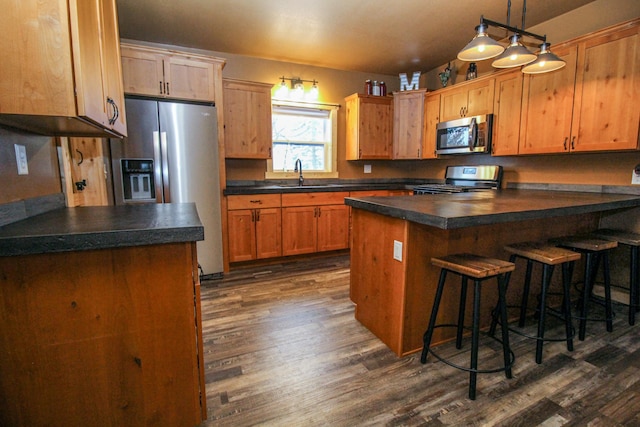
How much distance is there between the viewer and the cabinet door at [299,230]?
144 inches

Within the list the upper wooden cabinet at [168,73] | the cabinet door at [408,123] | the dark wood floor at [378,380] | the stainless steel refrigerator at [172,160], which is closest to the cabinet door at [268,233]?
the stainless steel refrigerator at [172,160]

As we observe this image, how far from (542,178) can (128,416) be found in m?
3.83

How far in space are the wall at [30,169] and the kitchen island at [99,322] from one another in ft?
0.75

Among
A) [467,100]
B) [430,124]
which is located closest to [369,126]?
[430,124]

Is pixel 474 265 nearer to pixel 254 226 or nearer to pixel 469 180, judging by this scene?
pixel 254 226

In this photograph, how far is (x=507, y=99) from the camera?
3.16 metres

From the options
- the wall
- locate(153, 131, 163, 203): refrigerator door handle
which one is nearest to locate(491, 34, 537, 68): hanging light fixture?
the wall

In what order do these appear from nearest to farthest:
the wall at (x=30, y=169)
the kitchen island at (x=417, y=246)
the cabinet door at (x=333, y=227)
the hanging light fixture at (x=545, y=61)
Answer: the wall at (x=30, y=169) < the kitchen island at (x=417, y=246) < the hanging light fixture at (x=545, y=61) < the cabinet door at (x=333, y=227)

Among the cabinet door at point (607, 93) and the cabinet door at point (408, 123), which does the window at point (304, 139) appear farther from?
the cabinet door at point (607, 93)

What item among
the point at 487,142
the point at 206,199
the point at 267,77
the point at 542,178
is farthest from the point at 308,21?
the point at 542,178

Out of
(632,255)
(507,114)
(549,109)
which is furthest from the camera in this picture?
(507,114)

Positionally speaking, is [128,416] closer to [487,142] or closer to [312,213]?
[312,213]

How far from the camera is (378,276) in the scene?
6.53ft

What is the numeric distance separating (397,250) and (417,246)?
0.12 m
